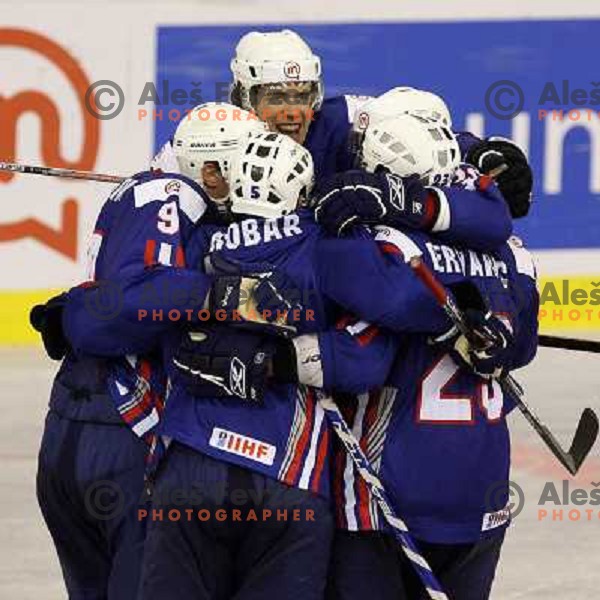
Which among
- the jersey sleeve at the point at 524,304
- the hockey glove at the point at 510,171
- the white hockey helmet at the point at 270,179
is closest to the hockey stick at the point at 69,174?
the hockey glove at the point at 510,171

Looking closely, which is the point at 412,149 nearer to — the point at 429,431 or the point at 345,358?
the point at 345,358

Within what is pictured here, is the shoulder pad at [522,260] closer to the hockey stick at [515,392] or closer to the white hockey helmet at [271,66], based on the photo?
the hockey stick at [515,392]

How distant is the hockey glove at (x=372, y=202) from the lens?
173 inches

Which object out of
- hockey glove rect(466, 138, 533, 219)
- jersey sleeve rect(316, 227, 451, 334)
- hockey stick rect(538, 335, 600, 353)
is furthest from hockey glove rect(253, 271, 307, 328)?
hockey stick rect(538, 335, 600, 353)

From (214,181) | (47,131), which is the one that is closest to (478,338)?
(214,181)

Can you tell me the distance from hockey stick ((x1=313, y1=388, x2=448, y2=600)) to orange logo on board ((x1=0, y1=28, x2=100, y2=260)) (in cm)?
470

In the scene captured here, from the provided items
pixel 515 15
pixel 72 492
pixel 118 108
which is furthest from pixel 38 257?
pixel 72 492

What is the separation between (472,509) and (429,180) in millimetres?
601

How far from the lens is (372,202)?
4.40 m

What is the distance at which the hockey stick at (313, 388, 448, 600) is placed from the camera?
177 inches

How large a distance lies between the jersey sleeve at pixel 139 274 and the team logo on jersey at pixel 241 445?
0.76ft

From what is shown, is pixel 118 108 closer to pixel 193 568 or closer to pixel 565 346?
pixel 565 346

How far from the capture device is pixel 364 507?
179 inches

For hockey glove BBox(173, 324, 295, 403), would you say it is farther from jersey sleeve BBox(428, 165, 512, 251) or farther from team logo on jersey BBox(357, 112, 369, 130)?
team logo on jersey BBox(357, 112, 369, 130)
